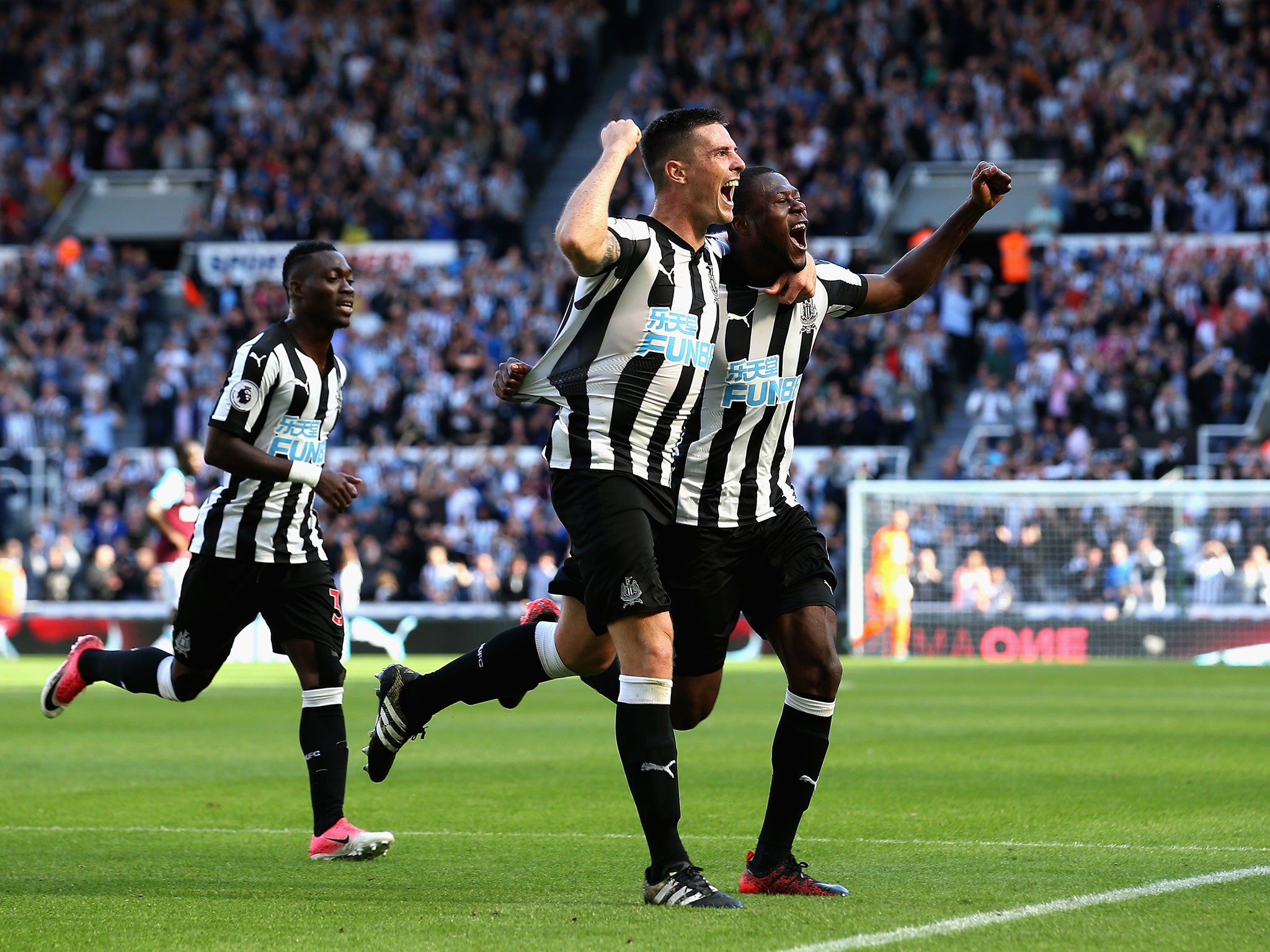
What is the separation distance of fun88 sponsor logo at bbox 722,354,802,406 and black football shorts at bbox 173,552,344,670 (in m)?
1.91

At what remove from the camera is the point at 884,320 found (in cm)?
2620

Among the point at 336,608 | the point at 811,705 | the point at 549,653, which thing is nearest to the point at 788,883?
the point at 811,705

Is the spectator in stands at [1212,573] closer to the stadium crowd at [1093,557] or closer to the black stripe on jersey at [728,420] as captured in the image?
the stadium crowd at [1093,557]

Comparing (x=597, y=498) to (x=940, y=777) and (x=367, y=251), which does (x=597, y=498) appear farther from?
(x=367, y=251)

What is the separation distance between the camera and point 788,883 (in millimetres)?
5383

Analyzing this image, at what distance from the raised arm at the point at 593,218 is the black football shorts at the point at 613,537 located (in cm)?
60

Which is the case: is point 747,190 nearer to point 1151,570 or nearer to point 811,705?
point 811,705

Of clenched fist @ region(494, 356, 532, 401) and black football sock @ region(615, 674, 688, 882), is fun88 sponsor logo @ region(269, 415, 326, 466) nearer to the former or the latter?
clenched fist @ region(494, 356, 532, 401)

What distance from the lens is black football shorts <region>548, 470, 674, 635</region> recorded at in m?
5.18

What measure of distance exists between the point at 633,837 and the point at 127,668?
2326 millimetres

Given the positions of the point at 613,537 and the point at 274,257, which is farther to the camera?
the point at 274,257

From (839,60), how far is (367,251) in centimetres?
831

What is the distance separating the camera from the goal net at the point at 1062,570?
22000mm


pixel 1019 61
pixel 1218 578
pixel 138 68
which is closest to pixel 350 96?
pixel 138 68
